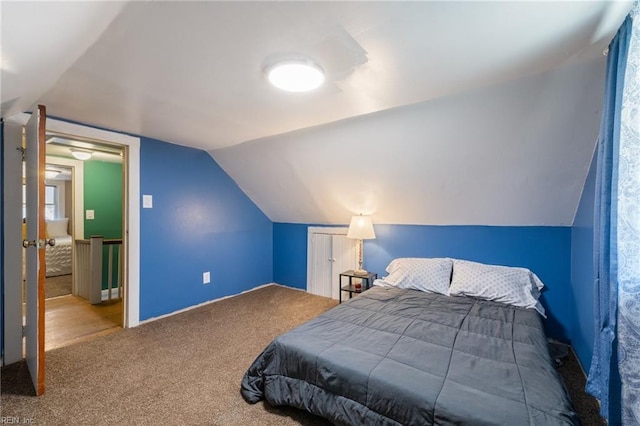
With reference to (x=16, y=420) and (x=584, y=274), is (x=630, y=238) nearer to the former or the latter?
(x=584, y=274)

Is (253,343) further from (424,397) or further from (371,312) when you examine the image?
(424,397)

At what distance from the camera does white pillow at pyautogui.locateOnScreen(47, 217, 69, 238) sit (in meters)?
5.49

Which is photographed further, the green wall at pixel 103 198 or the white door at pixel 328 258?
the green wall at pixel 103 198

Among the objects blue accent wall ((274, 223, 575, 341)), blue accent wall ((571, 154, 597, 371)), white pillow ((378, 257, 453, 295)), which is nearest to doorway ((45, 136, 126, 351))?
white pillow ((378, 257, 453, 295))

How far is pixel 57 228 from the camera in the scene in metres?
5.60

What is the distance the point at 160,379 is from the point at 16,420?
2.31 feet

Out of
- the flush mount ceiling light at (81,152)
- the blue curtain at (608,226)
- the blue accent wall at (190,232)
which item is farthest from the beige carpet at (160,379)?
the flush mount ceiling light at (81,152)

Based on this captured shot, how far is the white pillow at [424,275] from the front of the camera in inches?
107

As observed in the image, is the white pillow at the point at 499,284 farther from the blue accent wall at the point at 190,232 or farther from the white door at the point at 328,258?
the blue accent wall at the point at 190,232

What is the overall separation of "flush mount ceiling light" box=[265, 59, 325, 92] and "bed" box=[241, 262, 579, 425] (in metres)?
1.52

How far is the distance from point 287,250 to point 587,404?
3.49 meters

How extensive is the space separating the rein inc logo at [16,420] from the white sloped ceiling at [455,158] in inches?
104

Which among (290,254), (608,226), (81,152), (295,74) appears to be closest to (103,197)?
(81,152)

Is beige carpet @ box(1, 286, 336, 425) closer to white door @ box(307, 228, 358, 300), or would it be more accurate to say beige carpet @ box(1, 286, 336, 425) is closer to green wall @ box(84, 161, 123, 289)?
white door @ box(307, 228, 358, 300)
